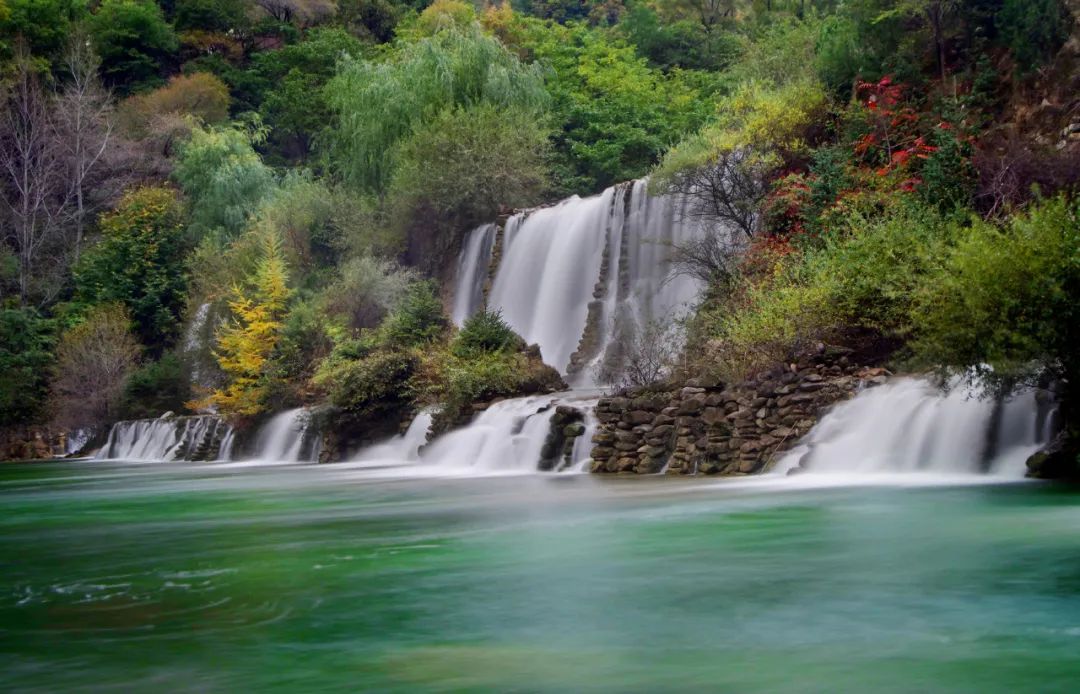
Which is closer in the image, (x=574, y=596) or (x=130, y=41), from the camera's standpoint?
(x=574, y=596)

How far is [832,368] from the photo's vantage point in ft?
57.6

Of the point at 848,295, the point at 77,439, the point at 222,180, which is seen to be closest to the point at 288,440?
the point at 77,439

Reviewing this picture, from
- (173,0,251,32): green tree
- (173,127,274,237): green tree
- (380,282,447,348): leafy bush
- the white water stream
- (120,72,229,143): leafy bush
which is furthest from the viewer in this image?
(173,0,251,32): green tree

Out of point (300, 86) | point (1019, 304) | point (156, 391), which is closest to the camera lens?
point (1019, 304)

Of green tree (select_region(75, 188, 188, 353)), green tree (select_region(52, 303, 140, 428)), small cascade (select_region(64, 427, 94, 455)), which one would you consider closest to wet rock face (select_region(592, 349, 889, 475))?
green tree (select_region(52, 303, 140, 428))

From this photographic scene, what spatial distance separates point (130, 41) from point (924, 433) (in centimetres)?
5473

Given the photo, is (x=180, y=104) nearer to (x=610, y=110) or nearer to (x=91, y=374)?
(x=91, y=374)

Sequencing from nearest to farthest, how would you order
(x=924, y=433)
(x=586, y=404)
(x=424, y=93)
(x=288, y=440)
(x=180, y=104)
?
(x=924, y=433)
(x=586, y=404)
(x=288, y=440)
(x=424, y=93)
(x=180, y=104)

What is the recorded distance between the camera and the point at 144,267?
46.3 meters

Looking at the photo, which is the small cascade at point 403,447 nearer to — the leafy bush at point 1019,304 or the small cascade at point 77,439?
the leafy bush at point 1019,304

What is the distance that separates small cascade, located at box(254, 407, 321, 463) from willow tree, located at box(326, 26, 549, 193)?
446 inches

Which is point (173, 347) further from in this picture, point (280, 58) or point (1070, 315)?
point (1070, 315)

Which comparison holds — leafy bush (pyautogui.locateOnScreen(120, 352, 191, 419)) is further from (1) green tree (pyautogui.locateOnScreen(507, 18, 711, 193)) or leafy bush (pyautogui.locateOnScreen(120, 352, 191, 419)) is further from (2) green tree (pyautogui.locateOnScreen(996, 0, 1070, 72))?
(2) green tree (pyautogui.locateOnScreen(996, 0, 1070, 72))

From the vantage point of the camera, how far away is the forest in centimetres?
1803
